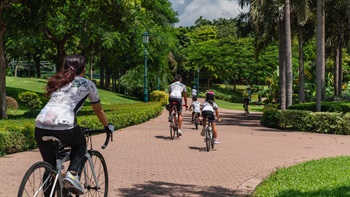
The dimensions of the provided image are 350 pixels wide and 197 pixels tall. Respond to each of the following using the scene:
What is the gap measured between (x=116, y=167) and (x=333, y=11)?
19332 mm

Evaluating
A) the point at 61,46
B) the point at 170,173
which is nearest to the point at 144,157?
the point at 170,173

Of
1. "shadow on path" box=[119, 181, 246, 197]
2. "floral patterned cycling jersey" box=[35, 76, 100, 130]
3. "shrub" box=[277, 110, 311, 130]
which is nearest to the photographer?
"floral patterned cycling jersey" box=[35, 76, 100, 130]

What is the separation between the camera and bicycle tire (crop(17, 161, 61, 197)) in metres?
3.95

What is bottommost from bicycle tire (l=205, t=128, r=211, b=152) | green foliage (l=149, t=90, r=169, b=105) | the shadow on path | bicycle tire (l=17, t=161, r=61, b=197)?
the shadow on path

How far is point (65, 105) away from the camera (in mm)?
4211

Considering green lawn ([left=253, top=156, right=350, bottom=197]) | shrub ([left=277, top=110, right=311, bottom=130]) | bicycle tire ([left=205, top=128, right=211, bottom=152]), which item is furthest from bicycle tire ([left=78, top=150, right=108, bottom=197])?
shrub ([left=277, top=110, right=311, bottom=130])

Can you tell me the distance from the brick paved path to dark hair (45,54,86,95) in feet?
8.25

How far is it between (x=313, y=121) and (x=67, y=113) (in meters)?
14.8

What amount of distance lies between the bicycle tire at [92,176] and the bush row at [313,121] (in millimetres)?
13461

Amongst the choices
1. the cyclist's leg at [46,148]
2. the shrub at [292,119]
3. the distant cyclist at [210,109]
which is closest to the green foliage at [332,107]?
the shrub at [292,119]

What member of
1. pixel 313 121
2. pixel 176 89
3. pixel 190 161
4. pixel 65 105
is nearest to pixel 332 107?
pixel 313 121

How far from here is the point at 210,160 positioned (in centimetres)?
965

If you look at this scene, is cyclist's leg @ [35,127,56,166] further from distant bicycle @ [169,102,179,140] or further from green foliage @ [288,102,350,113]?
green foliage @ [288,102,350,113]

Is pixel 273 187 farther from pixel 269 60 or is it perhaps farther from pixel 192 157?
pixel 269 60
